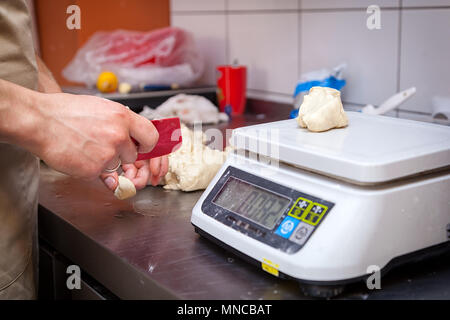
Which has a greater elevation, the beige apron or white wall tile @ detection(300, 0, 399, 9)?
white wall tile @ detection(300, 0, 399, 9)

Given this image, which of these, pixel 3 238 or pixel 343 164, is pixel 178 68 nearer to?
pixel 3 238

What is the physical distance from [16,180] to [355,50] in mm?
1058

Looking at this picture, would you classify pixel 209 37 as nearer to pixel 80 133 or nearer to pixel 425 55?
pixel 425 55

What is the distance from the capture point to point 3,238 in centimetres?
90

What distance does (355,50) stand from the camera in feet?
5.16

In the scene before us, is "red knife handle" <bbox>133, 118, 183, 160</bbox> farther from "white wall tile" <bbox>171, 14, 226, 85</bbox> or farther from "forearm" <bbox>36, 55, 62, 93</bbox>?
"white wall tile" <bbox>171, 14, 226, 85</bbox>

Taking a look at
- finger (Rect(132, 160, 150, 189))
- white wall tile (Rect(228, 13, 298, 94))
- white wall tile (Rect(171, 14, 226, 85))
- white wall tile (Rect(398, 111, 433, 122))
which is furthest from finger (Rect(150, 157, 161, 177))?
white wall tile (Rect(171, 14, 226, 85))

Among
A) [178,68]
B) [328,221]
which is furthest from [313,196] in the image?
[178,68]

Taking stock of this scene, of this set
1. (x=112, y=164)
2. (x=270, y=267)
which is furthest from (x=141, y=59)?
(x=270, y=267)

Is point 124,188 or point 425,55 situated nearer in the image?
point 124,188

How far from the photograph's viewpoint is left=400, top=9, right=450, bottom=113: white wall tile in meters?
1.32

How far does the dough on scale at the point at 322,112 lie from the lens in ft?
2.59
